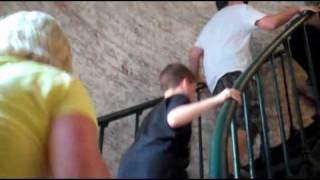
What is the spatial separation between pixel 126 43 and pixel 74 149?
3591 mm

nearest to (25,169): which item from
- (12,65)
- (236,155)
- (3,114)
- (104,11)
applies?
(3,114)

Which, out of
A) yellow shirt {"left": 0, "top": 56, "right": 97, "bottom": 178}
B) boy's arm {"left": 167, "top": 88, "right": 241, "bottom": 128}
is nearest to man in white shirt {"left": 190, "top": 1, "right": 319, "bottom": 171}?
boy's arm {"left": 167, "top": 88, "right": 241, "bottom": 128}

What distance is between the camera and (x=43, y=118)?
5.23 feet

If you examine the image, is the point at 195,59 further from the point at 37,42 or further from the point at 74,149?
the point at 74,149

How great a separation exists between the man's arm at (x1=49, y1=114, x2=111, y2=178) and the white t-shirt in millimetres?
2201

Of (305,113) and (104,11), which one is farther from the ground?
(104,11)

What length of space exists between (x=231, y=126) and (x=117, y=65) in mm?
2609

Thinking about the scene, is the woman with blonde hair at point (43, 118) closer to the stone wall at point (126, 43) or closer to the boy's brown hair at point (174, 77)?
the boy's brown hair at point (174, 77)

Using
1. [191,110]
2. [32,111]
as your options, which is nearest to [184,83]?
[191,110]

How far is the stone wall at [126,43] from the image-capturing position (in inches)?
183

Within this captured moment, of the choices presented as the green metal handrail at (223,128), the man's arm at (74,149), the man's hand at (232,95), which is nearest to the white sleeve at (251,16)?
the green metal handrail at (223,128)

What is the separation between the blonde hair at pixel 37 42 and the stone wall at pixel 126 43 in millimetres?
2598

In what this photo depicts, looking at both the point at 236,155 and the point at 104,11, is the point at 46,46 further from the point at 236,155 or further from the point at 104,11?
the point at 104,11

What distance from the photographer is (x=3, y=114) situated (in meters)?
1.66
